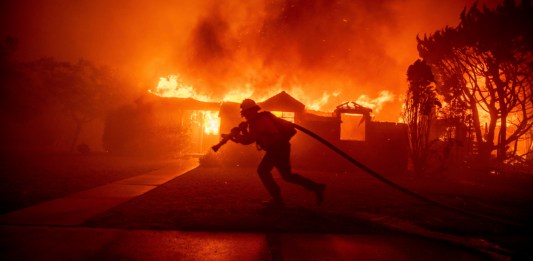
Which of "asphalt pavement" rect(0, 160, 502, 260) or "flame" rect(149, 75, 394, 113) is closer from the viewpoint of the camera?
"asphalt pavement" rect(0, 160, 502, 260)

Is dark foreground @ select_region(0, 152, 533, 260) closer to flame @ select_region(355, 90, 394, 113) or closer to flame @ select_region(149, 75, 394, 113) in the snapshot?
flame @ select_region(149, 75, 394, 113)

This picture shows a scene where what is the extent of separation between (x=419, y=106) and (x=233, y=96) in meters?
18.7

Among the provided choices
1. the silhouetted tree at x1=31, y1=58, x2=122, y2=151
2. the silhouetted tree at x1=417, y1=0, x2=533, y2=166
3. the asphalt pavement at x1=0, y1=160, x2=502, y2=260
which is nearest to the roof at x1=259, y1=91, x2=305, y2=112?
the silhouetted tree at x1=417, y1=0, x2=533, y2=166

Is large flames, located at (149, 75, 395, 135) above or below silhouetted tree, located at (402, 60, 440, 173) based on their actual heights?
above

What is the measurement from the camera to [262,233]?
345cm

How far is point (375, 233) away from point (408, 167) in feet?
41.1

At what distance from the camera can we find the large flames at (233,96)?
878 inches

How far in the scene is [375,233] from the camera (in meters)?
3.64

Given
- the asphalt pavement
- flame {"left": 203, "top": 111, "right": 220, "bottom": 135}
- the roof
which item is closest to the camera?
the asphalt pavement

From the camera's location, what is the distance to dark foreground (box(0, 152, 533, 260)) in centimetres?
285

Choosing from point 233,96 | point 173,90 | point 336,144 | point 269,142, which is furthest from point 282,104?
point 173,90

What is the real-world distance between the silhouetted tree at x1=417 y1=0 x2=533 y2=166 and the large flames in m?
12.0

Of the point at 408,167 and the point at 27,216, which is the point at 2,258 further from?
the point at 408,167

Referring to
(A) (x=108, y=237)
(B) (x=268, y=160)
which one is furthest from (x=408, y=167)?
(A) (x=108, y=237)
